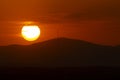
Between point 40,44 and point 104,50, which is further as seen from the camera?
point 40,44

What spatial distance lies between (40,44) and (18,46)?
49.6ft

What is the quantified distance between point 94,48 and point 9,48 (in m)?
16.6

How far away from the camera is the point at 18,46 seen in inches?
3428

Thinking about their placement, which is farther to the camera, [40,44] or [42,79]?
[40,44]

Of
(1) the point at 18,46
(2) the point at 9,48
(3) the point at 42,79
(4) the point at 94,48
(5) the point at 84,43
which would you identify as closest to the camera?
(3) the point at 42,79

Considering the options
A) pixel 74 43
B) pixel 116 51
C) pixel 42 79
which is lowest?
pixel 42 79

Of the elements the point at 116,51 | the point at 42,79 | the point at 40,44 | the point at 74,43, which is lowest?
the point at 42,79

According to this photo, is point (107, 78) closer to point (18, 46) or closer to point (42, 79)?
point (42, 79)

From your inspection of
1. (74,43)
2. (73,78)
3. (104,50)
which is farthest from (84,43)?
(73,78)

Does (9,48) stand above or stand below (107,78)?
above

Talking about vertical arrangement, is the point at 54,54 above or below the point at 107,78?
above

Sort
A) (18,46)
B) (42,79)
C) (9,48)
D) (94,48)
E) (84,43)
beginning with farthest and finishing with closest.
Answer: (84,43)
(94,48)
(9,48)
(18,46)
(42,79)

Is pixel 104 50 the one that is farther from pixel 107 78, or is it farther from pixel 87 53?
pixel 107 78

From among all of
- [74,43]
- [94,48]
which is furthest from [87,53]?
[74,43]
